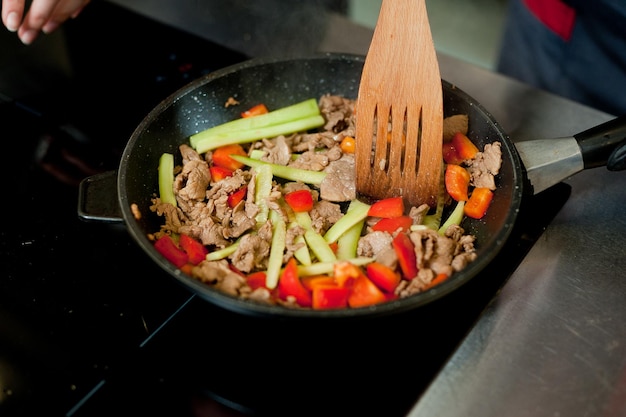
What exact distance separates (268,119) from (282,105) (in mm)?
138

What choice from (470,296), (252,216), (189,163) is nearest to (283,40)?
(189,163)

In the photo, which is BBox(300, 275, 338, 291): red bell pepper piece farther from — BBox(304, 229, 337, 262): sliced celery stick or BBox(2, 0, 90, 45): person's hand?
BBox(2, 0, 90, 45): person's hand

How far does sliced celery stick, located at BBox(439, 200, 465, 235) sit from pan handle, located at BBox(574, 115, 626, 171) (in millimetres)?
326

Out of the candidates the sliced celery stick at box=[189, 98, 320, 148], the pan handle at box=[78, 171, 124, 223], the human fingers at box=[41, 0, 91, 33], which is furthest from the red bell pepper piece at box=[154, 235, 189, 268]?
the human fingers at box=[41, 0, 91, 33]

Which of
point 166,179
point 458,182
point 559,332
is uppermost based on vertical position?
point 166,179

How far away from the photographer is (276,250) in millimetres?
1454

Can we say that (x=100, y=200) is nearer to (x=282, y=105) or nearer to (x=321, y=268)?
(x=321, y=268)

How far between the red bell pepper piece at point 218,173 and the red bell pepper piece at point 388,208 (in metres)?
0.44

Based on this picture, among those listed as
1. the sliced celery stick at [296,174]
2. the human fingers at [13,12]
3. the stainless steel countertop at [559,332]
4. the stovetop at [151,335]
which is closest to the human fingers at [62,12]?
the human fingers at [13,12]

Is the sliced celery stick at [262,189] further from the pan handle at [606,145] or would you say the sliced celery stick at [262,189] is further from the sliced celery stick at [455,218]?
the pan handle at [606,145]

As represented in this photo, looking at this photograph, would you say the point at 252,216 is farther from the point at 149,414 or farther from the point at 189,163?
the point at 149,414

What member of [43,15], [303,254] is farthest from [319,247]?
[43,15]

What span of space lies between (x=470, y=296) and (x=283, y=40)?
134 centimetres

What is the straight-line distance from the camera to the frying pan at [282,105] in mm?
1180
